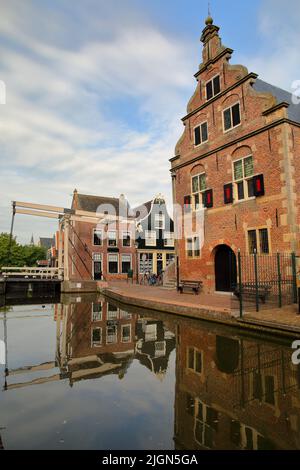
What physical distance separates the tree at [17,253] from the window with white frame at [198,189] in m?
36.6

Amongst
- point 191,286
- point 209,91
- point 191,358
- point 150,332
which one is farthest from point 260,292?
point 209,91

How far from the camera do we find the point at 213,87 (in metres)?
15.5

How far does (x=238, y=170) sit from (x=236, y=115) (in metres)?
2.70

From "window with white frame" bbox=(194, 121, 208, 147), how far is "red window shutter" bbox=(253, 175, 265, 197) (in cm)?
467

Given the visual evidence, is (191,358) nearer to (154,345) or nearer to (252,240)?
(154,345)

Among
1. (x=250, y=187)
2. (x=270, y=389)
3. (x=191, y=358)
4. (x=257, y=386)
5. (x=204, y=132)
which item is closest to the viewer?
(x=270, y=389)

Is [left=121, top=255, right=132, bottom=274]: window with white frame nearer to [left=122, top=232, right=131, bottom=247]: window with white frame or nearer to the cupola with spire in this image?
[left=122, top=232, right=131, bottom=247]: window with white frame

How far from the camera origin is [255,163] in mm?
12922

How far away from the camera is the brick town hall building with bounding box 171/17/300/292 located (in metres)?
11.9

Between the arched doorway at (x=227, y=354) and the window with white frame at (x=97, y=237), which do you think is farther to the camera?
the window with white frame at (x=97, y=237)

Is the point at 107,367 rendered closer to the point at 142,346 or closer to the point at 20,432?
the point at 142,346

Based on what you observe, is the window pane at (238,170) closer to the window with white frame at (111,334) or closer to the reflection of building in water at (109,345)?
the reflection of building in water at (109,345)

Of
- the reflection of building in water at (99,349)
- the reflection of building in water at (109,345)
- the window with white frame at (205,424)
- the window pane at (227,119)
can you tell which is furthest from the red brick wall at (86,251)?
the window with white frame at (205,424)

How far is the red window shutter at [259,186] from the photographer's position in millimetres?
12469
